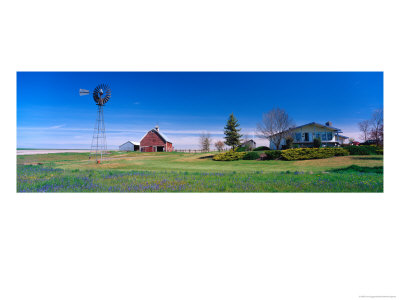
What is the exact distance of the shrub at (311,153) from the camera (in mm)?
6500

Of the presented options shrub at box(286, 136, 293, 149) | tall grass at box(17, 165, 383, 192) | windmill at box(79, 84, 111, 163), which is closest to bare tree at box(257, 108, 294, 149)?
shrub at box(286, 136, 293, 149)

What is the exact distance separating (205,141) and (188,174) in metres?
1.71

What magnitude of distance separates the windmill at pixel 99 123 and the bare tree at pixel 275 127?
5.55m

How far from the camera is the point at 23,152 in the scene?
5.48 meters

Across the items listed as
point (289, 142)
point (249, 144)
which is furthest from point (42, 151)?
point (289, 142)

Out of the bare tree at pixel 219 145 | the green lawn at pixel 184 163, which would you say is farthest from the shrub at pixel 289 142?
the bare tree at pixel 219 145

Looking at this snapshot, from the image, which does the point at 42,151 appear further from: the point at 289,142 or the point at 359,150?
the point at 359,150

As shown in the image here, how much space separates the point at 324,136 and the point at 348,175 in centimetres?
173

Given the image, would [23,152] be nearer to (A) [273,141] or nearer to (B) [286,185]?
(B) [286,185]

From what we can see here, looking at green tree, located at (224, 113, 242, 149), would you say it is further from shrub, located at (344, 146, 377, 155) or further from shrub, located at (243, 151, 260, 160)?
shrub, located at (344, 146, 377, 155)

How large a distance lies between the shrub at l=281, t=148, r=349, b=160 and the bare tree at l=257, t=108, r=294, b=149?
2.03ft

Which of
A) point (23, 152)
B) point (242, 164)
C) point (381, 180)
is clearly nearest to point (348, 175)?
point (381, 180)

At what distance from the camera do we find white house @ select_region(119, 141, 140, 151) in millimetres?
6398

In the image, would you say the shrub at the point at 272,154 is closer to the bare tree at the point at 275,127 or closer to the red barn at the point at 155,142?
the bare tree at the point at 275,127
